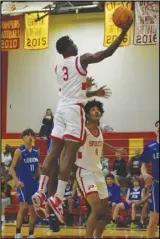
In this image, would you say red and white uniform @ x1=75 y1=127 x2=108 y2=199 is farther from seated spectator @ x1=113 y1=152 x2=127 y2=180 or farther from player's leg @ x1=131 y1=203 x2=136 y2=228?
player's leg @ x1=131 y1=203 x2=136 y2=228

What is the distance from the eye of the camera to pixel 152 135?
8.97 metres

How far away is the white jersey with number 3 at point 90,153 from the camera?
5.45m

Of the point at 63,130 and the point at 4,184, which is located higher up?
Answer: the point at 63,130

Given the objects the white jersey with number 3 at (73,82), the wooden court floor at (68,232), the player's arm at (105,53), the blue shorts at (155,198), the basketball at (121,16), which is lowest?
the wooden court floor at (68,232)

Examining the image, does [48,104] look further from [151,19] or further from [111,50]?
[111,50]

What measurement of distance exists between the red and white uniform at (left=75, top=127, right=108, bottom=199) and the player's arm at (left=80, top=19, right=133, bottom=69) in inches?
33.6

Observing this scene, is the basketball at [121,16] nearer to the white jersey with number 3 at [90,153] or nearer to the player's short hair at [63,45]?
the player's short hair at [63,45]

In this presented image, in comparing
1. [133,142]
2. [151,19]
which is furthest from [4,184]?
[133,142]

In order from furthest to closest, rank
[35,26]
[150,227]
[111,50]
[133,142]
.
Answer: [133,142], [35,26], [150,227], [111,50]

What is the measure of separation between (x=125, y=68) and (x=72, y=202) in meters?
2.96

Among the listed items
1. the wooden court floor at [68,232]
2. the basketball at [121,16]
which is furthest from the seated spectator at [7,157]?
the basketball at [121,16]

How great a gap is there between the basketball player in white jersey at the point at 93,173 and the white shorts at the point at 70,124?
0.60m

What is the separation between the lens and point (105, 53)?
4.62 m

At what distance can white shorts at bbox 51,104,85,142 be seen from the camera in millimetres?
4750
